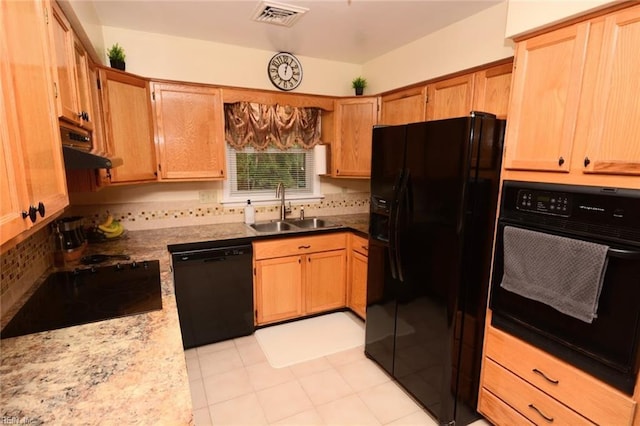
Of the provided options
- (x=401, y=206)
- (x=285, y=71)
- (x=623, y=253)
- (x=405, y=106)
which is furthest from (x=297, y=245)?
(x=623, y=253)

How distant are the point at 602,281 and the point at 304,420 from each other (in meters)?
1.76

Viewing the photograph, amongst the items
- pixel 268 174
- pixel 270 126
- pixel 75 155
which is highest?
pixel 270 126

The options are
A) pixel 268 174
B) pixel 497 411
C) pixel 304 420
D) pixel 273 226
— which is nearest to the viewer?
pixel 497 411

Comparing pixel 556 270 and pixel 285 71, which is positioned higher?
pixel 285 71

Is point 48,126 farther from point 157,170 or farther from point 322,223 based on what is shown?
point 322,223

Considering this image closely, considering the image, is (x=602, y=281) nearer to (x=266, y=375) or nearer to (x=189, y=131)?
(x=266, y=375)

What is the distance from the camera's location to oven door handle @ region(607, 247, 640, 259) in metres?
1.25

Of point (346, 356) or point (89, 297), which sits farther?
point (346, 356)

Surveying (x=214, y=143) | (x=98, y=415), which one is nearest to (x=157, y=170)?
(x=214, y=143)

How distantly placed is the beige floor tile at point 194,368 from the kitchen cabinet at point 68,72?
183 cm

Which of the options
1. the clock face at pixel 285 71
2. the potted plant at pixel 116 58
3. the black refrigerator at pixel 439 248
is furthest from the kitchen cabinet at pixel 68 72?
the black refrigerator at pixel 439 248

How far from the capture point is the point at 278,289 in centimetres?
300

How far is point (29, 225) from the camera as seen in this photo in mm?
853

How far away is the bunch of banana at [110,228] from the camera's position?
2627 mm
